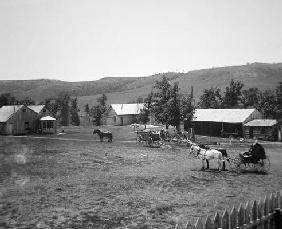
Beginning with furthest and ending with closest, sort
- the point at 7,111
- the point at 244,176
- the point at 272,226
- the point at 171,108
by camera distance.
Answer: the point at 7,111 → the point at 171,108 → the point at 244,176 → the point at 272,226

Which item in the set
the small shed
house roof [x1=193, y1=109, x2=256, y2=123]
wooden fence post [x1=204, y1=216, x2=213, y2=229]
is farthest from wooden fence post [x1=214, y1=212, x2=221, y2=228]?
house roof [x1=193, y1=109, x2=256, y2=123]

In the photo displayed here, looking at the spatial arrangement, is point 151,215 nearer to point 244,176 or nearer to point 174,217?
point 174,217

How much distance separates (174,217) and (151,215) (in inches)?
32.8

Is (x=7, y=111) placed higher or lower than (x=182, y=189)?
higher

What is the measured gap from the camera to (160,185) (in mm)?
16922

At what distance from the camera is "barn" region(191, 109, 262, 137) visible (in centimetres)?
5000

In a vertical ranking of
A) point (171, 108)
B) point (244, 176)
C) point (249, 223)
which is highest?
point (171, 108)

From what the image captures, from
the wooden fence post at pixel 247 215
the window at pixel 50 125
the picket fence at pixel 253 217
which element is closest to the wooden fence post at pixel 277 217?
the picket fence at pixel 253 217

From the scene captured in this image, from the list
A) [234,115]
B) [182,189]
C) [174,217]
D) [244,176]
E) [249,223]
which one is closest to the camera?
[249,223]

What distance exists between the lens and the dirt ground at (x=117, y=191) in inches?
452

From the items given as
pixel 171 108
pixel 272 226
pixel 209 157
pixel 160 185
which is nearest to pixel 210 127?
pixel 171 108

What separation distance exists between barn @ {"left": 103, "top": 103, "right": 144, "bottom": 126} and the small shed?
44387 mm

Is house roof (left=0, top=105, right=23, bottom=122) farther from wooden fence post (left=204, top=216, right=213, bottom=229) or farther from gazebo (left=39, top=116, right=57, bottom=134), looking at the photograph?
wooden fence post (left=204, top=216, right=213, bottom=229)

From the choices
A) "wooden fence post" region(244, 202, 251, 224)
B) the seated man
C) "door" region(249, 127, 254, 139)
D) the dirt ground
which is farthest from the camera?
"door" region(249, 127, 254, 139)
